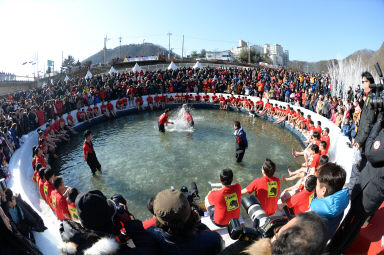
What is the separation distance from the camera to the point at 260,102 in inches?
642

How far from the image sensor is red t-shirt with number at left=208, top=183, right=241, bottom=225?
12.8ft

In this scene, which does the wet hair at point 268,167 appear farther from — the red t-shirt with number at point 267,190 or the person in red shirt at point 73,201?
the person in red shirt at point 73,201

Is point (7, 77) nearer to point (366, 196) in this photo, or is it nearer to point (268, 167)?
point (268, 167)

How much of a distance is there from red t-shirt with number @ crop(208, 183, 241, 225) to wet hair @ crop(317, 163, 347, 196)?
1612 mm

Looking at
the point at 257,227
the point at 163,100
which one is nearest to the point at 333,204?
the point at 257,227

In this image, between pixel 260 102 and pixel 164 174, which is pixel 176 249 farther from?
pixel 260 102

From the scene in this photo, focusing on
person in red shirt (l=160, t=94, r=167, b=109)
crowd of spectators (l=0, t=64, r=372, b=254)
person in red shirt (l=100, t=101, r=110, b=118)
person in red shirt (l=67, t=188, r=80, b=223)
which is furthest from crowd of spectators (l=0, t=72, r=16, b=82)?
person in red shirt (l=67, t=188, r=80, b=223)

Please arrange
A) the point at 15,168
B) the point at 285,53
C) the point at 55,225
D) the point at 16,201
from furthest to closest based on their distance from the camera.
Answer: the point at 285,53 < the point at 15,168 < the point at 55,225 < the point at 16,201

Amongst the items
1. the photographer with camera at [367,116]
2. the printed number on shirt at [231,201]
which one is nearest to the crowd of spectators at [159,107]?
the printed number on shirt at [231,201]

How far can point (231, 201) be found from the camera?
12.9ft

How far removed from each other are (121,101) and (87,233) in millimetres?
16531

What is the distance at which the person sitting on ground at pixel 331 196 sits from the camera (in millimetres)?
2455

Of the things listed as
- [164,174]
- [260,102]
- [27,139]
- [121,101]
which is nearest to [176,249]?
[164,174]

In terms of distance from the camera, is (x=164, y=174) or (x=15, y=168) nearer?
(x=15, y=168)
